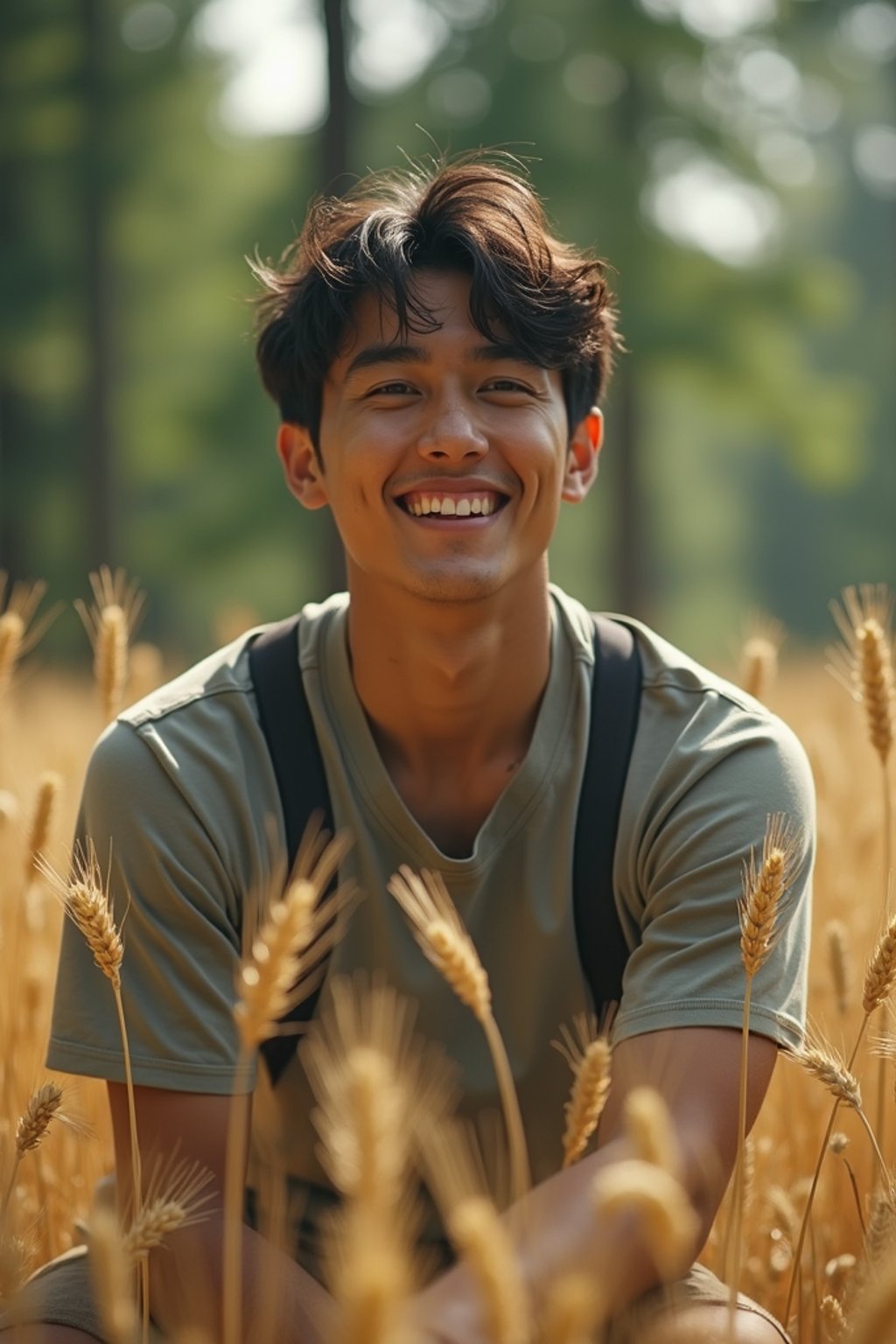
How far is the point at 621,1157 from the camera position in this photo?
4.75 feet

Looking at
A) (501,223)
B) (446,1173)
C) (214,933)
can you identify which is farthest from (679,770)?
(446,1173)

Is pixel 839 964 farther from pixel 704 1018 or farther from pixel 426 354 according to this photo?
pixel 426 354

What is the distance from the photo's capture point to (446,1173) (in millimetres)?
956

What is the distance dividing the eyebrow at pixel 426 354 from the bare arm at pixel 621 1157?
2.84 ft

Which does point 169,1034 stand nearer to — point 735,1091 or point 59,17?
point 735,1091

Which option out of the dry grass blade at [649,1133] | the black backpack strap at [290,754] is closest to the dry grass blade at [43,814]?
the black backpack strap at [290,754]

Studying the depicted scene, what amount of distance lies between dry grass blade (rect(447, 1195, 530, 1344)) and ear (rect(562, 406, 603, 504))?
1.50 m

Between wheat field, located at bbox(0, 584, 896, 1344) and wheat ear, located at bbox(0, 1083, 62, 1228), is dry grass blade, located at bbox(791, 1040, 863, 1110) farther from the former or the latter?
wheat ear, located at bbox(0, 1083, 62, 1228)

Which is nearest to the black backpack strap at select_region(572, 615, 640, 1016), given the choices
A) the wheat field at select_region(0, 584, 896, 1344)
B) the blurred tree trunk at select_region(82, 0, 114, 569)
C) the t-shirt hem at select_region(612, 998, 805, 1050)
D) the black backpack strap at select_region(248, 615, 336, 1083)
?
the wheat field at select_region(0, 584, 896, 1344)

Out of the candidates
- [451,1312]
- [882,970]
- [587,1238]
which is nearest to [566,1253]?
[587,1238]

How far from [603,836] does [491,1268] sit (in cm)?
106

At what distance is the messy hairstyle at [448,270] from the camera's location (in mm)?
2039

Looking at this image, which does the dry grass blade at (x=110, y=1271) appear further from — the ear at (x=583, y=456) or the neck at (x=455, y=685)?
the ear at (x=583, y=456)

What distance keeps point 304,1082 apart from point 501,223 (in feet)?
3.74
